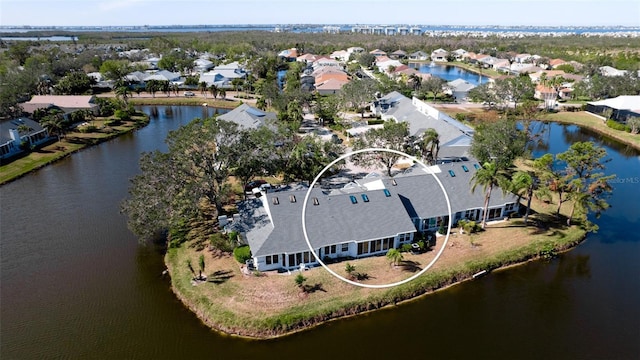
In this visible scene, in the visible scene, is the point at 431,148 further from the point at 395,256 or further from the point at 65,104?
the point at 65,104

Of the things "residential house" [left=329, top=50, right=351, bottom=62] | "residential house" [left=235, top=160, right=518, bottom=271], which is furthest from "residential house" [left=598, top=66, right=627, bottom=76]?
"residential house" [left=235, top=160, right=518, bottom=271]

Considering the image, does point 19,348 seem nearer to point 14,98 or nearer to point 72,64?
point 14,98

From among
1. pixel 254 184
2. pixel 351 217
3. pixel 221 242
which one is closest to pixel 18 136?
pixel 254 184

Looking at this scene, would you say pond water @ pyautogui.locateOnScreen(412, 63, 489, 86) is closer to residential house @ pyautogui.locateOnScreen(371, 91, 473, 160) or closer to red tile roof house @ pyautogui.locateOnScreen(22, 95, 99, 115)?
residential house @ pyautogui.locateOnScreen(371, 91, 473, 160)

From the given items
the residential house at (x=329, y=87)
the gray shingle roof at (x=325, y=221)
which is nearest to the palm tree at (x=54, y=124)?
the gray shingle roof at (x=325, y=221)

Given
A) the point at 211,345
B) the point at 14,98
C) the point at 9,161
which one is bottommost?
the point at 211,345

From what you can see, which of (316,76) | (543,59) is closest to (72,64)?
(316,76)
